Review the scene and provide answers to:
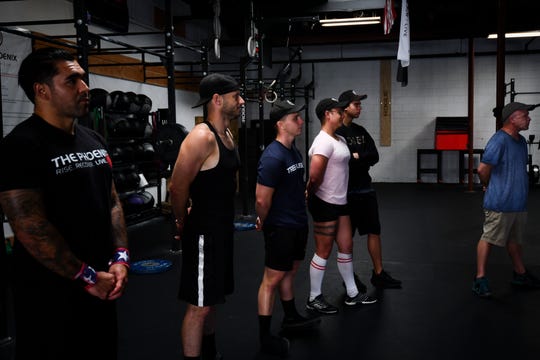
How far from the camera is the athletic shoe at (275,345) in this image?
8.19 ft

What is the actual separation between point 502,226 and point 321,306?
55.7 inches

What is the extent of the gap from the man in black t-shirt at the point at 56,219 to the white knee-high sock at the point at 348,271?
6.44 ft

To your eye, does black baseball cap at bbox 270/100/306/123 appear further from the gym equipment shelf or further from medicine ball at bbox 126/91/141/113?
the gym equipment shelf

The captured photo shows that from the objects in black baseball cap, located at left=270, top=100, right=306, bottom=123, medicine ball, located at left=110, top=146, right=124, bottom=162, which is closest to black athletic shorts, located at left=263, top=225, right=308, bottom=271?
black baseball cap, located at left=270, top=100, right=306, bottom=123

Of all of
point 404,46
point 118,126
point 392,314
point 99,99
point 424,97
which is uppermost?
point 424,97

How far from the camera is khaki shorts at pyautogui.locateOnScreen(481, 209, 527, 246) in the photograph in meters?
3.27

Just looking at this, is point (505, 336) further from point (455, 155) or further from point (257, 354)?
point (455, 155)

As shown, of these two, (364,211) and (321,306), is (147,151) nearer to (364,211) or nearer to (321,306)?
(364,211)

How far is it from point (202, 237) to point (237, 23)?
27.6 ft

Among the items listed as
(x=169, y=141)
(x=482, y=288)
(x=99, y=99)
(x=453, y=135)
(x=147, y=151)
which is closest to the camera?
(x=482, y=288)

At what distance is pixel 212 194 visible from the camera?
2029mm

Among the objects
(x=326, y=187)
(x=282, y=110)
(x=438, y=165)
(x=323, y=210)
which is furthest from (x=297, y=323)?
(x=438, y=165)

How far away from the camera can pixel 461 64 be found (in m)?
10.9

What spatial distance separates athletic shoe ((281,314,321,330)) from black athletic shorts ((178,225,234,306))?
34.2 inches
